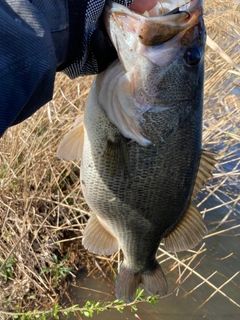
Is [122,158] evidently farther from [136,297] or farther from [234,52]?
[234,52]

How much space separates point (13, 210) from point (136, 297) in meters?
1.31

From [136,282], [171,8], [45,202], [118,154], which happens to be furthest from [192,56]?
[45,202]

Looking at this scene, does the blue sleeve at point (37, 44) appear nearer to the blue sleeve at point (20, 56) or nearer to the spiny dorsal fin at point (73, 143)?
the blue sleeve at point (20, 56)

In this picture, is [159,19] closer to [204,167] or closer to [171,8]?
[171,8]

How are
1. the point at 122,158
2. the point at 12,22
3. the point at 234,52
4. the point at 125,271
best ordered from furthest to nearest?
the point at 234,52, the point at 125,271, the point at 122,158, the point at 12,22

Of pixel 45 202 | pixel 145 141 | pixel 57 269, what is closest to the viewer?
pixel 145 141

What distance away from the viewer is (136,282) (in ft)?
7.02

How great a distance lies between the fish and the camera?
1.38m

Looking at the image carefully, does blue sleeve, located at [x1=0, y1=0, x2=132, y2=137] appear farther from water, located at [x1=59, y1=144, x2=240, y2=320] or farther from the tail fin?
water, located at [x1=59, y1=144, x2=240, y2=320]

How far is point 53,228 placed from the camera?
10.6 ft

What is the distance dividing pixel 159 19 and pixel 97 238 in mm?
1180

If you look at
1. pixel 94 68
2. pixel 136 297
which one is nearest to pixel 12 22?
pixel 94 68

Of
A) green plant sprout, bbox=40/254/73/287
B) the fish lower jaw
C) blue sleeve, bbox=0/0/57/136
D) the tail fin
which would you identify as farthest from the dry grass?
blue sleeve, bbox=0/0/57/136

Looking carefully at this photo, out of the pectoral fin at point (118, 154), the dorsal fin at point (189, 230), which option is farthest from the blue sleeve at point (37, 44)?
the dorsal fin at point (189, 230)
